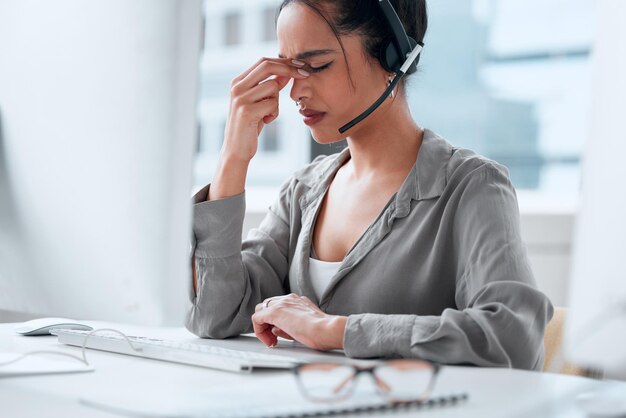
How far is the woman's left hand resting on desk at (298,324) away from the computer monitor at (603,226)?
514 mm

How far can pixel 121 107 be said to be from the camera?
0.91 m

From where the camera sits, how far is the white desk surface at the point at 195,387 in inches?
32.3

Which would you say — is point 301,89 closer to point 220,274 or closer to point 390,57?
point 390,57

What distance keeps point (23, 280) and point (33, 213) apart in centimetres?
10

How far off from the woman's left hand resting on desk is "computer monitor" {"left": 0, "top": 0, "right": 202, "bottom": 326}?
321 millimetres

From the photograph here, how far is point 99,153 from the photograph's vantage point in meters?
0.95

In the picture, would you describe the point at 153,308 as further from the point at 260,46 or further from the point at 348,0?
the point at 260,46

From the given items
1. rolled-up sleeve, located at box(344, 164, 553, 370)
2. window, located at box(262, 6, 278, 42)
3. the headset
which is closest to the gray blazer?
rolled-up sleeve, located at box(344, 164, 553, 370)

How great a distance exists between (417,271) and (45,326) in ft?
2.03

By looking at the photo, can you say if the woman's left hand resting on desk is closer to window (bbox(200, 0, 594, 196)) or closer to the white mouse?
the white mouse

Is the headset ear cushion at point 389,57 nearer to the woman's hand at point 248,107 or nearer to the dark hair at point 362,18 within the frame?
the dark hair at point 362,18

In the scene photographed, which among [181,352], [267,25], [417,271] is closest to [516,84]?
[267,25]

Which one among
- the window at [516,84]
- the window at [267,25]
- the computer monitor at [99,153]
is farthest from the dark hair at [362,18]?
the window at [267,25]

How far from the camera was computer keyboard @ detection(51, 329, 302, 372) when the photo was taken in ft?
3.34
